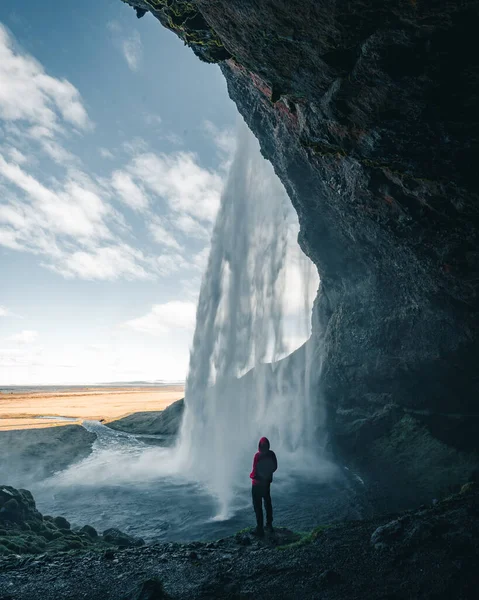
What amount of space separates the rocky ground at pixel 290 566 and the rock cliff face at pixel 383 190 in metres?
8.68

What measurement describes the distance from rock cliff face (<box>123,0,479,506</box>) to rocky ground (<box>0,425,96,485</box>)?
2158 cm

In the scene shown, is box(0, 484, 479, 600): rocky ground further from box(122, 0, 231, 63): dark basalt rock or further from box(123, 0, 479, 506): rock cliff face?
box(122, 0, 231, 63): dark basalt rock

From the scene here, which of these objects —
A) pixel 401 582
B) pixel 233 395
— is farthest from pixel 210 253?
pixel 401 582

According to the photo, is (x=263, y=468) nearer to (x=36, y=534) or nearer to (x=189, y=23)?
(x=36, y=534)

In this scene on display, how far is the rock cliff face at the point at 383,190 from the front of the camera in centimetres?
742

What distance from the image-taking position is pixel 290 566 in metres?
7.56

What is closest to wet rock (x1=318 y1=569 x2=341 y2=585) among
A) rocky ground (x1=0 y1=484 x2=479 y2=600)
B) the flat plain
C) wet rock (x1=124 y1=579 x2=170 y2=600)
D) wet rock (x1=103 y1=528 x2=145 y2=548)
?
rocky ground (x1=0 y1=484 x2=479 y2=600)

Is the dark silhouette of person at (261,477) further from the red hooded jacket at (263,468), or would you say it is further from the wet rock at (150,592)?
the wet rock at (150,592)

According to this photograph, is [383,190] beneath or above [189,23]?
beneath

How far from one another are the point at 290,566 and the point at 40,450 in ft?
92.2

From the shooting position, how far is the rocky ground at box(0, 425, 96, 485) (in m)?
23.6

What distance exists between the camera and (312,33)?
7.88 metres

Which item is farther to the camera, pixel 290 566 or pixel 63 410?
pixel 63 410

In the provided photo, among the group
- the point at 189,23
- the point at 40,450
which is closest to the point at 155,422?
the point at 40,450
